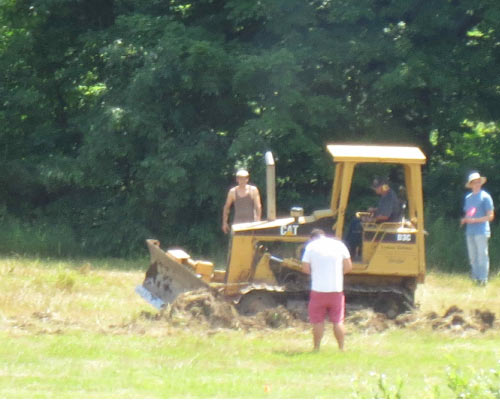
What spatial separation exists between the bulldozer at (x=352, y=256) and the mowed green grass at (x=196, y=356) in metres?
0.68

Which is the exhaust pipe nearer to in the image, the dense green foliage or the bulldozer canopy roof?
the bulldozer canopy roof

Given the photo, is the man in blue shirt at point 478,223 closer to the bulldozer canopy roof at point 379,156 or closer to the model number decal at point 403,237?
the bulldozer canopy roof at point 379,156

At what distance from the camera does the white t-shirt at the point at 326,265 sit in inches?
395

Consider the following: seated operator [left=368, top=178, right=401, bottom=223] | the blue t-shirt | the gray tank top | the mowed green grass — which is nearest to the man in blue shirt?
the blue t-shirt

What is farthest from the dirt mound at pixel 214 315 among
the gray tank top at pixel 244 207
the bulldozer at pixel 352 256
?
the gray tank top at pixel 244 207

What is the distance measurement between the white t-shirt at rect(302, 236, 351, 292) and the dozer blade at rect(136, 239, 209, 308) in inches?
80.7

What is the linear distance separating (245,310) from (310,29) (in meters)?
8.61

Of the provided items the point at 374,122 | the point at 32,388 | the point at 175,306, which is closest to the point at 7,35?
the point at 374,122

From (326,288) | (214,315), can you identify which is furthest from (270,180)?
(326,288)

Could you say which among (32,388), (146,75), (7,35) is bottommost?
(32,388)

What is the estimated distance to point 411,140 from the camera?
19234 mm

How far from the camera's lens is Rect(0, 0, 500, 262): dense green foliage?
18.1 m

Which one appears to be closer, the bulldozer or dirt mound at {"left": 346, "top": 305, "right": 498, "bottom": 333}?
dirt mound at {"left": 346, "top": 305, "right": 498, "bottom": 333}

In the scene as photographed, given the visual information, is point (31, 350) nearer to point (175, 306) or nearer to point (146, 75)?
point (175, 306)
